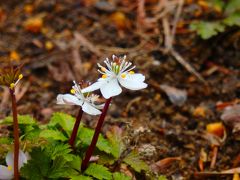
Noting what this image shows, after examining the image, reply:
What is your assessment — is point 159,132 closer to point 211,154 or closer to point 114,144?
point 211,154

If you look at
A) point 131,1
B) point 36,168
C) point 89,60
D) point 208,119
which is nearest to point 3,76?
point 36,168

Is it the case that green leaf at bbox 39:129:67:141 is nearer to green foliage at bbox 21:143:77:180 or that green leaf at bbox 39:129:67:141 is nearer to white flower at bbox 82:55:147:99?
green foliage at bbox 21:143:77:180

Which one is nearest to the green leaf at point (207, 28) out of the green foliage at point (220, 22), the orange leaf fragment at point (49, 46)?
the green foliage at point (220, 22)

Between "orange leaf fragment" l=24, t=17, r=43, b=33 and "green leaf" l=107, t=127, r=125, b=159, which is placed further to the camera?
"orange leaf fragment" l=24, t=17, r=43, b=33

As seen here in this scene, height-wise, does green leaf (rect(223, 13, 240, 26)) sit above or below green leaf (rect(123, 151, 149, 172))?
above

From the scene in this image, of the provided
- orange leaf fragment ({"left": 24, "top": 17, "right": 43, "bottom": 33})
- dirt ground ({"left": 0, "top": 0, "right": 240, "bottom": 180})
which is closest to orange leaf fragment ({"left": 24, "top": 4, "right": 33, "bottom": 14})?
dirt ground ({"left": 0, "top": 0, "right": 240, "bottom": 180})

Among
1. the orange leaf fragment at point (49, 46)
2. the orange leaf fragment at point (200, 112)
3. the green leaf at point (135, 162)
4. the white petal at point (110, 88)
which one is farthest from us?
the orange leaf fragment at point (49, 46)

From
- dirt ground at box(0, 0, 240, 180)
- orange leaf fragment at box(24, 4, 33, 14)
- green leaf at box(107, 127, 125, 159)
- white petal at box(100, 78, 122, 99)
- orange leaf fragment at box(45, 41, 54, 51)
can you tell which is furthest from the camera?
orange leaf fragment at box(24, 4, 33, 14)

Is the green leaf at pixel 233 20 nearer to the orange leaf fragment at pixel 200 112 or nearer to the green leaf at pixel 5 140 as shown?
the orange leaf fragment at pixel 200 112
